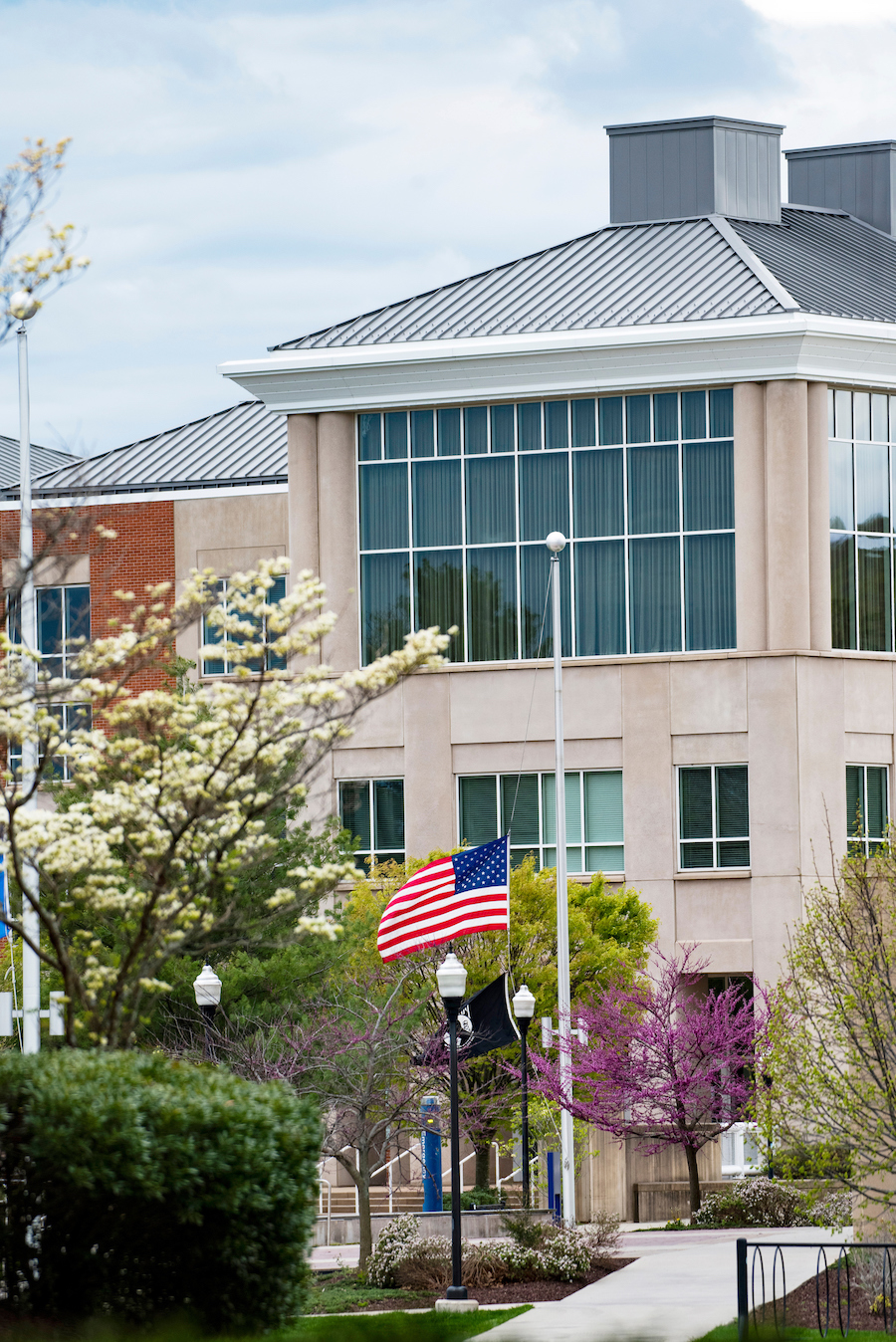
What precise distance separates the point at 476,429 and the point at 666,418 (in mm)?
4467

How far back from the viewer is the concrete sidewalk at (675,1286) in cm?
2000

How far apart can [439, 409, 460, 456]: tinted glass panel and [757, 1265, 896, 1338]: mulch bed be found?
2910cm

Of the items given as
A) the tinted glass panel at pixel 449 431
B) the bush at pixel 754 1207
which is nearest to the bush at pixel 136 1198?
the bush at pixel 754 1207

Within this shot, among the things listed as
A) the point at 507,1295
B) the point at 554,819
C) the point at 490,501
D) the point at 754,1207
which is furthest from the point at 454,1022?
the point at 490,501

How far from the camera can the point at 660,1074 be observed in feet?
109

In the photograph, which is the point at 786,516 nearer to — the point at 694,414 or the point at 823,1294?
the point at 694,414

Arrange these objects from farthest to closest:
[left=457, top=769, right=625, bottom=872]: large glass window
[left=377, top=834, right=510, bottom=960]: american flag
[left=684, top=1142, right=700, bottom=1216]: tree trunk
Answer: [left=457, top=769, right=625, bottom=872]: large glass window, [left=684, top=1142, right=700, bottom=1216]: tree trunk, [left=377, top=834, right=510, bottom=960]: american flag

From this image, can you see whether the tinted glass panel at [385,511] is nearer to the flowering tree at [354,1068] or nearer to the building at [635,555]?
the building at [635,555]

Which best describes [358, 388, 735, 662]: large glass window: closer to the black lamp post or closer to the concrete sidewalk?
the concrete sidewalk

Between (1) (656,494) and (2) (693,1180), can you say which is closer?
(2) (693,1180)

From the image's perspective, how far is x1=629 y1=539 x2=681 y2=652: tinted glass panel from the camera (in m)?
47.0

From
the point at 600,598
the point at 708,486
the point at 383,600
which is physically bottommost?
the point at 600,598

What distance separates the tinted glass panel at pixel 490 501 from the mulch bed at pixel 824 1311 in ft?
90.7

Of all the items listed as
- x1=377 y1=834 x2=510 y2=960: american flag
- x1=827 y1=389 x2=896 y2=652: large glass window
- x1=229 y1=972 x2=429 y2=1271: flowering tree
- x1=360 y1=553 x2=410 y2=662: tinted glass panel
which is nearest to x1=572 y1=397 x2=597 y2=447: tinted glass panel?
x1=360 y1=553 x2=410 y2=662: tinted glass panel
